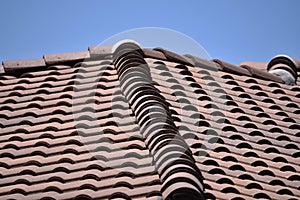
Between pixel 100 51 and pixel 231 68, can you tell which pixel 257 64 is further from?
pixel 100 51

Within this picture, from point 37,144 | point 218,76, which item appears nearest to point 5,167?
point 37,144

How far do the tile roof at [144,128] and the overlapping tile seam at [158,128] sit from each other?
0.05ft

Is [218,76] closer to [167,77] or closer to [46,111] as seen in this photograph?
[167,77]

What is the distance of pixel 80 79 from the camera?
1397cm

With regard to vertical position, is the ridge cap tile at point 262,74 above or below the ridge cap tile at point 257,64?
below

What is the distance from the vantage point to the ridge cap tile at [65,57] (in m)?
14.7

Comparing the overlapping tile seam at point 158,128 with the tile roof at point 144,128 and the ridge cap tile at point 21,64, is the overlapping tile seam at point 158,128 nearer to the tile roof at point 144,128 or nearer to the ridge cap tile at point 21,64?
the tile roof at point 144,128

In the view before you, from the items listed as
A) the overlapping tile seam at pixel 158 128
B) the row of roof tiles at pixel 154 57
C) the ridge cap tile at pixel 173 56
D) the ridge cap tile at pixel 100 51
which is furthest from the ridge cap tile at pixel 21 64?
the ridge cap tile at pixel 173 56

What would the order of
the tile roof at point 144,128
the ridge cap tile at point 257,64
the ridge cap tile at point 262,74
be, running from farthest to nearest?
1. the ridge cap tile at point 257,64
2. the ridge cap tile at point 262,74
3. the tile roof at point 144,128

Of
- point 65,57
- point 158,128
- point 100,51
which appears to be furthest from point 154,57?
point 158,128

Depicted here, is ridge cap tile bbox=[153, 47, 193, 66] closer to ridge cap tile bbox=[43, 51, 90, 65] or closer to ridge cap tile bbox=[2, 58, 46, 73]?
ridge cap tile bbox=[43, 51, 90, 65]

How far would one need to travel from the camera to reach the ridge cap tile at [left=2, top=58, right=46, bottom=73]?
14.6 meters

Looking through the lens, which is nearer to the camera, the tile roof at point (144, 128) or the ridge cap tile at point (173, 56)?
the tile roof at point (144, 128)

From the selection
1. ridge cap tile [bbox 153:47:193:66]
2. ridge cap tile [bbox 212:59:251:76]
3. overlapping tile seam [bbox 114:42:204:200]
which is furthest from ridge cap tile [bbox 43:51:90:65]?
Result: ridge cap tile [bbox 212:59:251:76]
